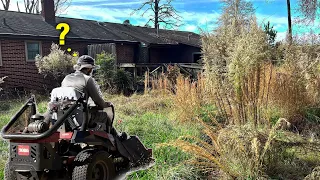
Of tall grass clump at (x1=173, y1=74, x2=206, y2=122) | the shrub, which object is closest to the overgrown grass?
tall grass clump at (x1=173, y1=74, x2=206, y2=122)

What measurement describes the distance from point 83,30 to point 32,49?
12.6ft

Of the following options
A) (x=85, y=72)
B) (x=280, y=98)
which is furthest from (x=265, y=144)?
(x=280, y=98)

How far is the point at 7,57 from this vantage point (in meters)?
15.5

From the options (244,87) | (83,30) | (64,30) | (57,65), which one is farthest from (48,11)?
(244,87)

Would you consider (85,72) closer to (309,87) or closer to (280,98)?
(280,98)

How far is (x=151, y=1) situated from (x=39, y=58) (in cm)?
1544

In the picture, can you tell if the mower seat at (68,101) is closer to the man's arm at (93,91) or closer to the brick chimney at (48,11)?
the man's arm at (93,91)

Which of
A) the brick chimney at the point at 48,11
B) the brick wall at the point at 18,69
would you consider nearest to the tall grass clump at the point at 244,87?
the brick wall at the point at 18,69

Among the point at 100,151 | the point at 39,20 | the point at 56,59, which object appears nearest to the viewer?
the point at 100,151

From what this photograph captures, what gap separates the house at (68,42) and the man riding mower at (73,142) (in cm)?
1119

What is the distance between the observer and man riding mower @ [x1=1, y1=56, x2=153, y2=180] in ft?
10.9

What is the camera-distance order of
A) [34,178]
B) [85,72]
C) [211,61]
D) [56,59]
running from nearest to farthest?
[34,178] → [85,72] → [211,61] → [56,59]

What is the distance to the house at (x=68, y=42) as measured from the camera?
15.7 metres

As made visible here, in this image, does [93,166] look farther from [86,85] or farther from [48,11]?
[48,11]
